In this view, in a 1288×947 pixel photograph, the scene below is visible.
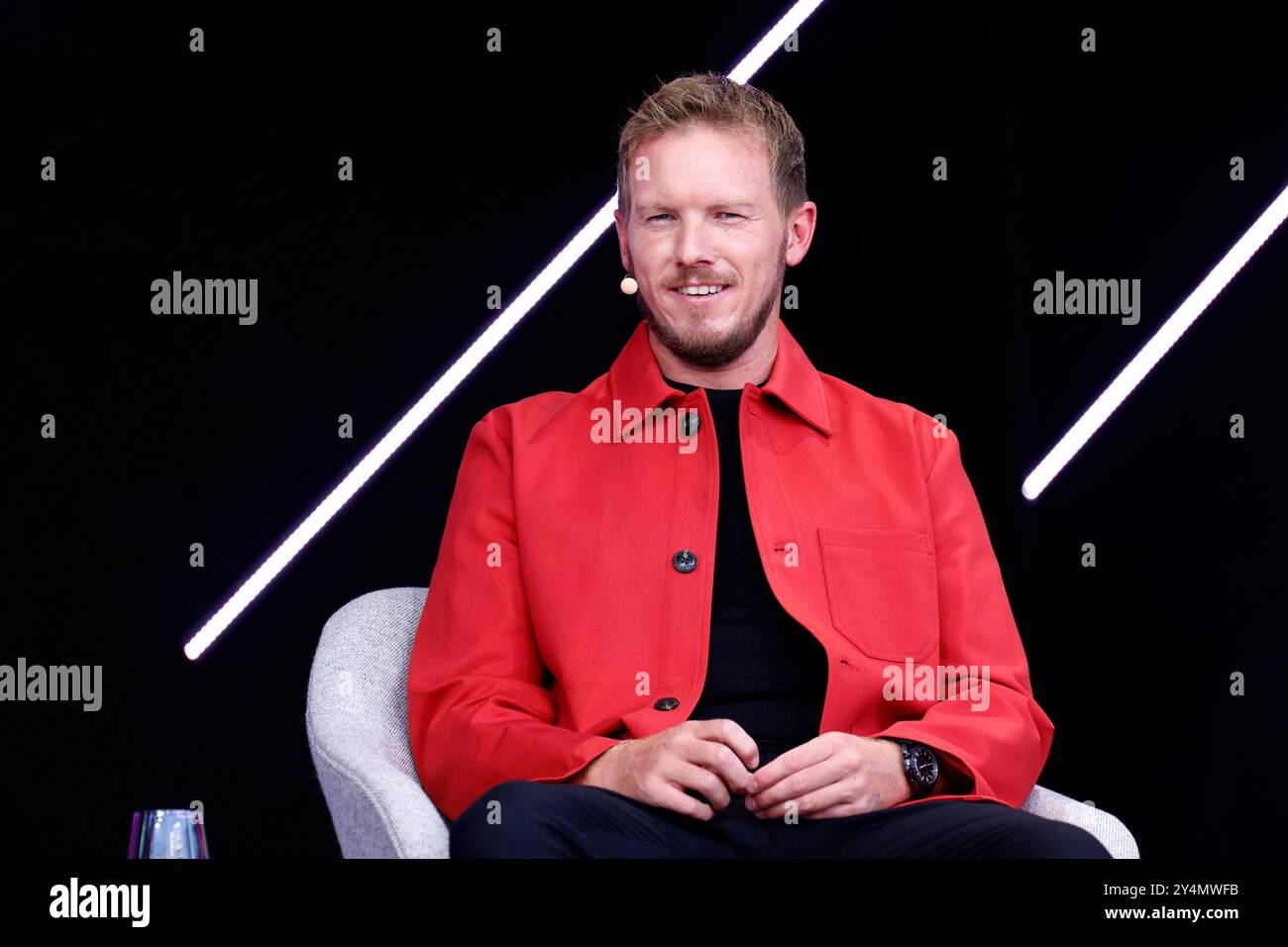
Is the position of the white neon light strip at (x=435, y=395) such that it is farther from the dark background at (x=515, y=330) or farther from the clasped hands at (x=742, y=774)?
the clasped hands at (x=742, y=774)

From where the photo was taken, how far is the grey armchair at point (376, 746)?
1905mm

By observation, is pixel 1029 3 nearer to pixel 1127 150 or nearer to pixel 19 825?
pixel 1127 150

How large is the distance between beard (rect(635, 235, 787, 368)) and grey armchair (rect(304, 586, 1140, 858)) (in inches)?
23.5

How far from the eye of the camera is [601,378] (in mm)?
2520

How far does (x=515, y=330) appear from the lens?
3.02 metres

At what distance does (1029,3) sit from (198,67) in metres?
1.71

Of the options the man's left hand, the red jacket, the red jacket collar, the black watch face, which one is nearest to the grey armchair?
the red jacket

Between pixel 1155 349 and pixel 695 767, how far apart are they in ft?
5.16

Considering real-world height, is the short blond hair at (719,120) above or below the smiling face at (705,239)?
above

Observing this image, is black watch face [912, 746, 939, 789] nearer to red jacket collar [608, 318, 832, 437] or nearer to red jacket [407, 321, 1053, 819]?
red jacket [407, 321, 1053, 819]

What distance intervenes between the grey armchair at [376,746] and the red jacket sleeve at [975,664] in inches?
4.2

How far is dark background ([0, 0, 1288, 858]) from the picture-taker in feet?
9.59

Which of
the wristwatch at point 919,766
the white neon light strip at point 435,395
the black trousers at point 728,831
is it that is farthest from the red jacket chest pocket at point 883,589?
the white neon light strip at point 435,395
